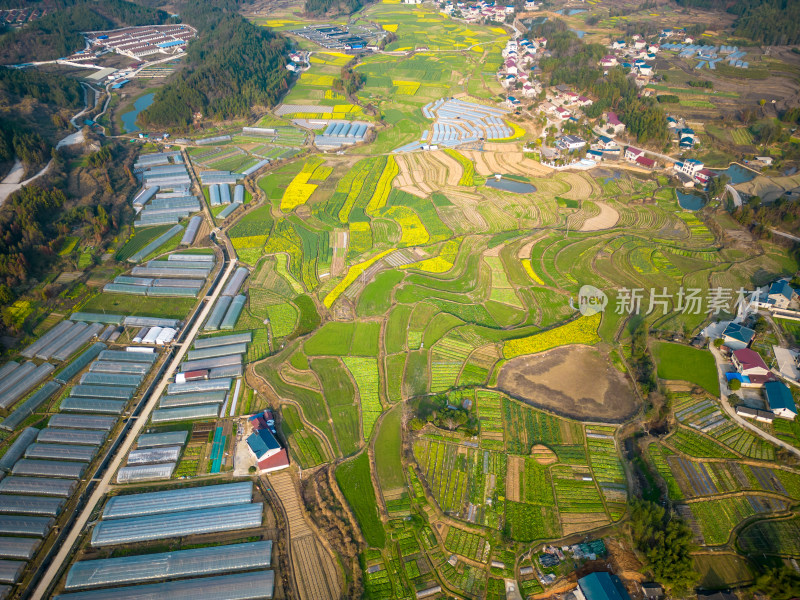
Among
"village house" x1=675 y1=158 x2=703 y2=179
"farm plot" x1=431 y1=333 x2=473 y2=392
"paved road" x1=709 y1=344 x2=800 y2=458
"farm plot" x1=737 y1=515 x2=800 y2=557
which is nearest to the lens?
"farm plot" x1=737 y1=515 x2=800 y2=557

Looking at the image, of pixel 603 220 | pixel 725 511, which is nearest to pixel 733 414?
pixel 725 511

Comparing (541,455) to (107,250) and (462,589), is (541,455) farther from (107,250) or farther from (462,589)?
(107,250)

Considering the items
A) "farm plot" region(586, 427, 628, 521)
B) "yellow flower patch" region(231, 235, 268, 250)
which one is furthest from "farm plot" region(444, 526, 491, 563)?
"yellow flower patch" region(231, 235, 268, 250)

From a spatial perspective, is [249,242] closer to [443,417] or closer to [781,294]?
[443,417]

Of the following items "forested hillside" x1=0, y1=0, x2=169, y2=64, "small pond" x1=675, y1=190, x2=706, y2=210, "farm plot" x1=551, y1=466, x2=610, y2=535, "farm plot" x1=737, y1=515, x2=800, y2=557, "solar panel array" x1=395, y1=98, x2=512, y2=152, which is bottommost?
"farm plot" x1=737, y1=515, x2=800, y2=557

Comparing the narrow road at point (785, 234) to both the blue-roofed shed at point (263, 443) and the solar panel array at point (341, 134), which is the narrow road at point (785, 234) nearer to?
the solar panel array at point (341, 134)

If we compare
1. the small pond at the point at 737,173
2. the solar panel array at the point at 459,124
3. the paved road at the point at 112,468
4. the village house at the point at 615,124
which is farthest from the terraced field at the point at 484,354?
→ the village house at the point at 615,124

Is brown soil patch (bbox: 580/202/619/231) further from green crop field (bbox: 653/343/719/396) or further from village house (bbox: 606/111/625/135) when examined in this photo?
village house (bbox: 606/111/625/135)
